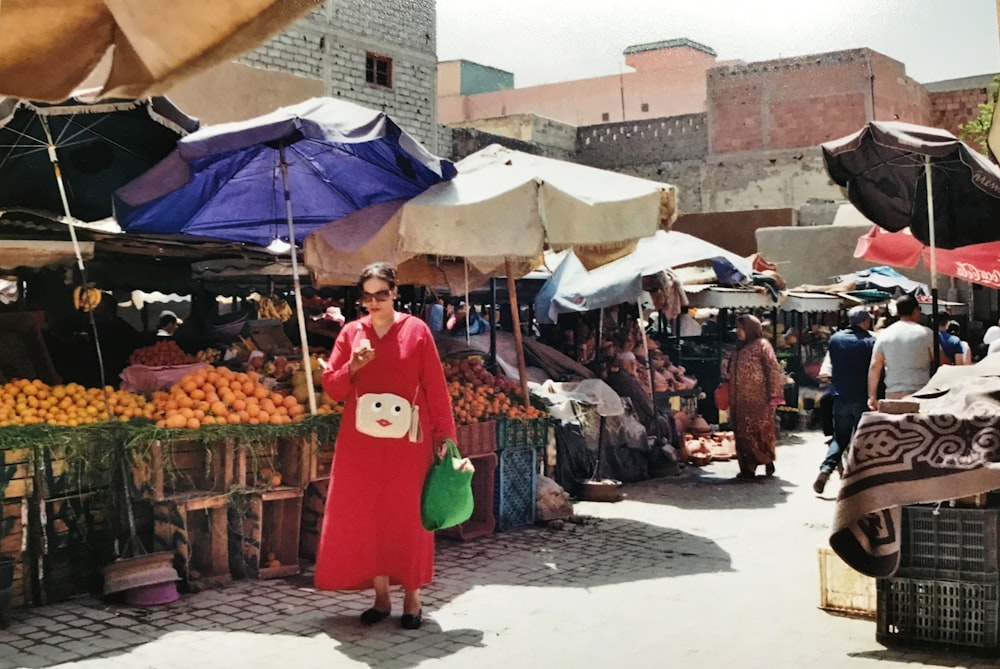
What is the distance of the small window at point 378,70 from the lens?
27230 millimetres

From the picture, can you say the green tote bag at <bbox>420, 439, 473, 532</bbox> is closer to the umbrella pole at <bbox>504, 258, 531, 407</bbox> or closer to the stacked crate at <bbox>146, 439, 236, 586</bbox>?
the stacked crate at <bbox>146, 439, 236, 586</bbox>

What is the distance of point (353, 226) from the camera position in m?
7.84

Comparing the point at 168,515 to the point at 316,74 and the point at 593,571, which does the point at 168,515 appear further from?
the point at 316,74

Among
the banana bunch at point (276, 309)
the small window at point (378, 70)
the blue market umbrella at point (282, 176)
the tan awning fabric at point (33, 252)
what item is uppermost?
the small window at point (378, 70)

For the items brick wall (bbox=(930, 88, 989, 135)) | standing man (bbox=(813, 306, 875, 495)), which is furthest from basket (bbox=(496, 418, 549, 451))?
brick wall (bbox=(930, 88, 989, 135))

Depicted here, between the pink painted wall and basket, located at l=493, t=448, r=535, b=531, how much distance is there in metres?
31.9

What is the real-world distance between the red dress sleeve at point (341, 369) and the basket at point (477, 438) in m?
2.05

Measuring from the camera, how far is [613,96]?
128 feet

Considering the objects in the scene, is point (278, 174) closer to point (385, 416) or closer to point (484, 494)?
point (484, 494)

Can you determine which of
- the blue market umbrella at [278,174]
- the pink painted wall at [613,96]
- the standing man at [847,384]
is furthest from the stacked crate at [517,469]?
the pink painted wall at [613,96]

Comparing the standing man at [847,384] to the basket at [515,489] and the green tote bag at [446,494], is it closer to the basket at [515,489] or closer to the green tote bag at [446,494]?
the basket at [515,489]

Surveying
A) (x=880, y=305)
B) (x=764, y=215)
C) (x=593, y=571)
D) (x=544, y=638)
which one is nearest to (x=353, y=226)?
(x=593, y=571)

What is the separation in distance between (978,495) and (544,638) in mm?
2280

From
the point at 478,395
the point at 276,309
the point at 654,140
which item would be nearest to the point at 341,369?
the point at 478,395
